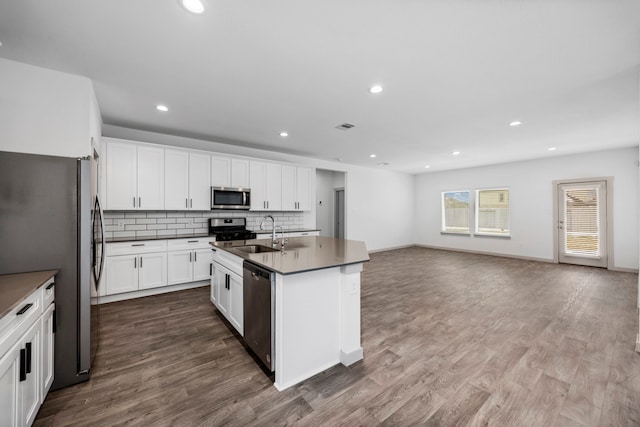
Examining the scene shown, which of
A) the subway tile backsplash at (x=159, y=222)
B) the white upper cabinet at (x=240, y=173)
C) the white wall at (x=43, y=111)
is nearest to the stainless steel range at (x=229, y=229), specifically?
the subway tile backsplash at (x=159, y=222)

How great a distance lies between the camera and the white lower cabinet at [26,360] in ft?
4.11

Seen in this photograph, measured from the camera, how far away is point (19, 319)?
4.52ft

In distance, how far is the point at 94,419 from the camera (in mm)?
1660

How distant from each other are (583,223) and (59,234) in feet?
30.0

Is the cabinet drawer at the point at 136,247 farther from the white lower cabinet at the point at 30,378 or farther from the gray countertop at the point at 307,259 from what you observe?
the white lower cabinet at the point at 30,378

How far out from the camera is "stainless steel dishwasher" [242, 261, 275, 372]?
79.4 inches

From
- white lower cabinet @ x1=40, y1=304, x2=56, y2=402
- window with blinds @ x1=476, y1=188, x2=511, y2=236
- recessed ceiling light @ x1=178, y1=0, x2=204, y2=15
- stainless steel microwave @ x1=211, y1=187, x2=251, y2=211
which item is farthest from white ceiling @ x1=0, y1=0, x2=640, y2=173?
window with blinds @ x1=476, y1=188, x2=511, y2=236

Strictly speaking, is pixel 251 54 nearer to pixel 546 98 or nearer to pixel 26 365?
pixel 26 365

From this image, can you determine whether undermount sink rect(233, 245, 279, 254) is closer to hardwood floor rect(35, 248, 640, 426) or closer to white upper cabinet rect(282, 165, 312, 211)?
hardwood floor rect(35, 248, 640, 426)

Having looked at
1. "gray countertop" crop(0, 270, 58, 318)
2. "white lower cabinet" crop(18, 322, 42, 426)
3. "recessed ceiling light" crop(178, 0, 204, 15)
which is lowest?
"white lower cabinet" crop(18, 322, 42, 426)

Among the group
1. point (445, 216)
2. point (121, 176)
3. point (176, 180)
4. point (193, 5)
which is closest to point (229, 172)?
point (176, 180)

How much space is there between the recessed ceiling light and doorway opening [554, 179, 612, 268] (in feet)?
26.8

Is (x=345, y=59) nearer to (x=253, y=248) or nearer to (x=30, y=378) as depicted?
(x=253, y=248)

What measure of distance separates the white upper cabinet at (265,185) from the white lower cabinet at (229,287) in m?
2.21
